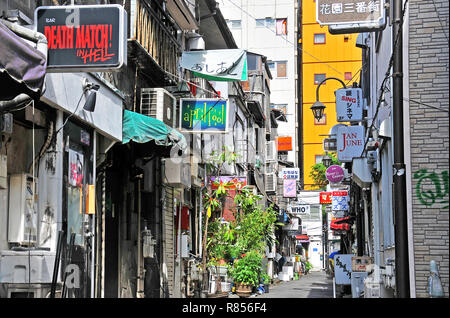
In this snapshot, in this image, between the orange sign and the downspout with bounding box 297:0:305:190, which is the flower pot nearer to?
the orange sign

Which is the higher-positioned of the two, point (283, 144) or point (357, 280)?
point (283, 144)

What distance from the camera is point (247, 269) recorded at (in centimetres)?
2670

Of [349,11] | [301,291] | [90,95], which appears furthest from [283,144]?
[90,95]

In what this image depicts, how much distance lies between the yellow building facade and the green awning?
56.9 meters

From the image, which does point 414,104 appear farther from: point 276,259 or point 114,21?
point 276,259

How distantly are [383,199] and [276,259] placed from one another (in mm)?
32750

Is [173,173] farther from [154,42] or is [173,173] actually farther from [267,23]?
[267,23]

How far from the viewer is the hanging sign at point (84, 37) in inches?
410

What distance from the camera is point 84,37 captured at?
10445 mm

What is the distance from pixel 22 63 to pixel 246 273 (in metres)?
19.4

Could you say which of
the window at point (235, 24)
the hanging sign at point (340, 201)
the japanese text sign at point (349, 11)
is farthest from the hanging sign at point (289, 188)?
the japanese text sign at point (349, 11)

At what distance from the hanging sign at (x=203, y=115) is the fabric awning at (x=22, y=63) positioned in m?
9.80

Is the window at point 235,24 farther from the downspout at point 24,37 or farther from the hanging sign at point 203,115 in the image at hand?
the downspout at point 24,37
